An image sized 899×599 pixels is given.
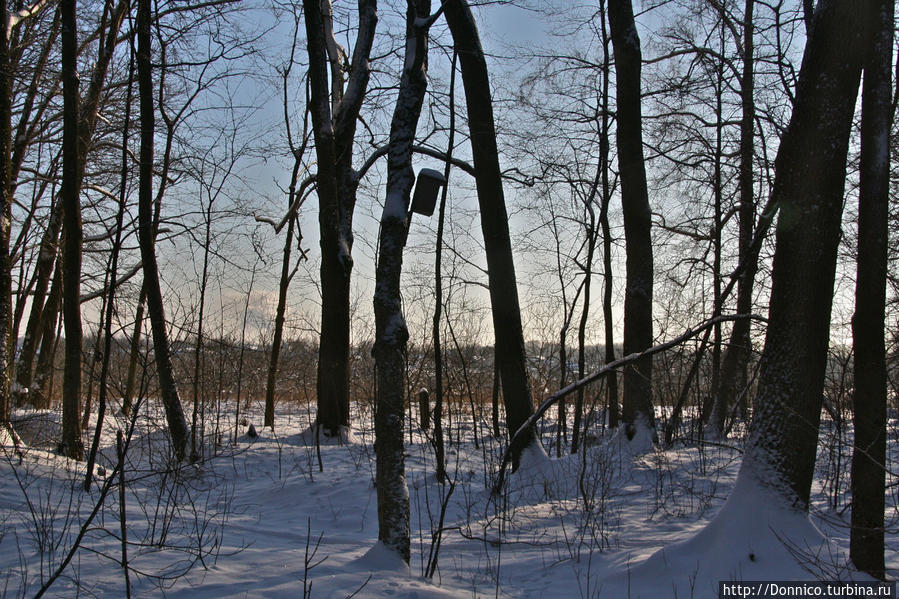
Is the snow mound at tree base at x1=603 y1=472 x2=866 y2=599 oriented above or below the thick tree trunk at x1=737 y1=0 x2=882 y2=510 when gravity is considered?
below

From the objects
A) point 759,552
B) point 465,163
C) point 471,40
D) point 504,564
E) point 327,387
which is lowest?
point 504,564

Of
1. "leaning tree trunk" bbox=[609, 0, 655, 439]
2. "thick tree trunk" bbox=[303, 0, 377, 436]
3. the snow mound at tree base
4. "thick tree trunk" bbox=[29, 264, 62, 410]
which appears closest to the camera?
the snow mound at tree base

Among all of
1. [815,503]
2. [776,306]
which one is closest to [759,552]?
[776,306]

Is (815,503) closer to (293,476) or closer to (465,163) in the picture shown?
(293,476)

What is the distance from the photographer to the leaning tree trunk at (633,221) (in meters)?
7.50

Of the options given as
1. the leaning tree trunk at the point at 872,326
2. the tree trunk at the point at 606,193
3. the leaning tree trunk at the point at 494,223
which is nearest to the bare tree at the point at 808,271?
the leaning tree trunk at the point at 872,326

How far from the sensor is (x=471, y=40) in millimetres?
7160

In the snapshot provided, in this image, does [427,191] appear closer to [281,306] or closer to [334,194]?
[334,194]

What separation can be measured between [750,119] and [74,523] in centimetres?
1261

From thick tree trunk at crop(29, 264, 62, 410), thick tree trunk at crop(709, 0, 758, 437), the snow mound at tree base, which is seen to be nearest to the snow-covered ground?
the snow mound at tree base

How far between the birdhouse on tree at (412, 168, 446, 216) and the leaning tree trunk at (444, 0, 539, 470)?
9.54 ft

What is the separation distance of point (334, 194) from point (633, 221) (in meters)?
4.67

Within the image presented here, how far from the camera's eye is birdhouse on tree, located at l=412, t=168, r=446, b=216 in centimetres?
418

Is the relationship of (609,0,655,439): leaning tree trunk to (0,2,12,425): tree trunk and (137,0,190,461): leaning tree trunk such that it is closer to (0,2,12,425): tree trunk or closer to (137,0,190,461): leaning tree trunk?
(137,0,190,461): leaning tree trunk
